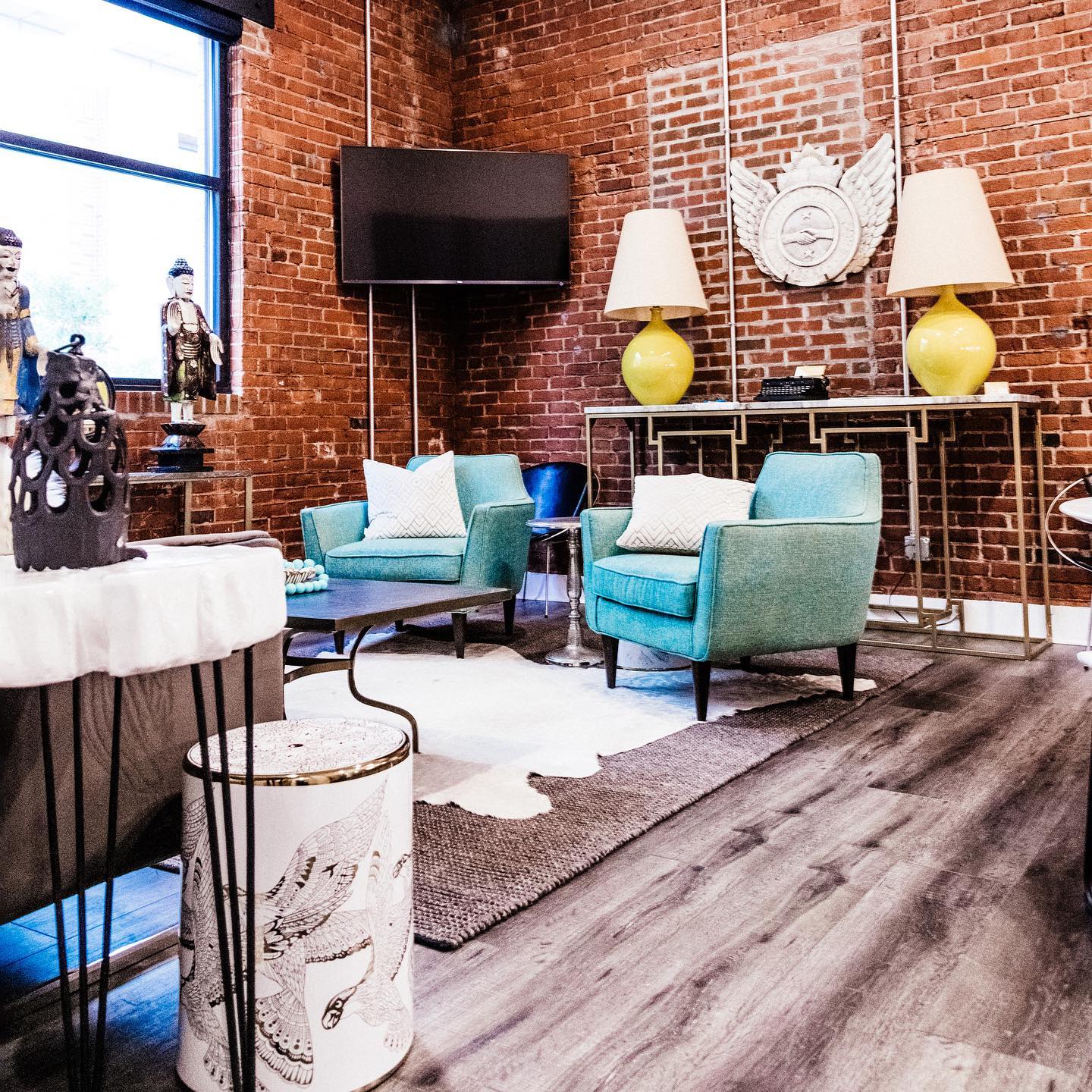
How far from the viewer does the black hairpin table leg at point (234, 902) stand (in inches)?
48.4

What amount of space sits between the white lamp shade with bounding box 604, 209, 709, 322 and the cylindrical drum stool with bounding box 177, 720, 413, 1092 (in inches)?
151

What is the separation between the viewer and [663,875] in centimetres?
208

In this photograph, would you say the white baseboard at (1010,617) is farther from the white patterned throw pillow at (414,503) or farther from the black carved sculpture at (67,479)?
the black carved sculpture at (67,479)

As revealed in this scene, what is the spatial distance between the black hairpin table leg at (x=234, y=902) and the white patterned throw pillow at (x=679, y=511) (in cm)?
258

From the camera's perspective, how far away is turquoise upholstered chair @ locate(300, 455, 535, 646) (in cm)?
438

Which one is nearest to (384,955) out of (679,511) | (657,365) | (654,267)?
(679,511)

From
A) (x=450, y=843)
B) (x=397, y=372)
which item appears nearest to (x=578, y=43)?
(x=397, y=372)

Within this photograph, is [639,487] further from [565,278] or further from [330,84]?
[330,84]

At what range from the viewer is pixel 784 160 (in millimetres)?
5082

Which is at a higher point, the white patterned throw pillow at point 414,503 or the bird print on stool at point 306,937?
the white patterned throw pillow at point 414,503

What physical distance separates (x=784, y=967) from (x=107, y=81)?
15.2 ft

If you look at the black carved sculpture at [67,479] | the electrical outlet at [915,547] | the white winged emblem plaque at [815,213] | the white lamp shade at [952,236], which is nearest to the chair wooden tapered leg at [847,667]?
the electrical outlet at [915,547]

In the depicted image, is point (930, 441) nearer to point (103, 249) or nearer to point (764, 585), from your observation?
point (764, 585)

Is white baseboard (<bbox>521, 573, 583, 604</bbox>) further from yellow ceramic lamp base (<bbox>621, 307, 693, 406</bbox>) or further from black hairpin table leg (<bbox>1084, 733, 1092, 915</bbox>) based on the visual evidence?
black hairpin table leg (<bbox>1084, 733, 1092, 915</bbox>)
